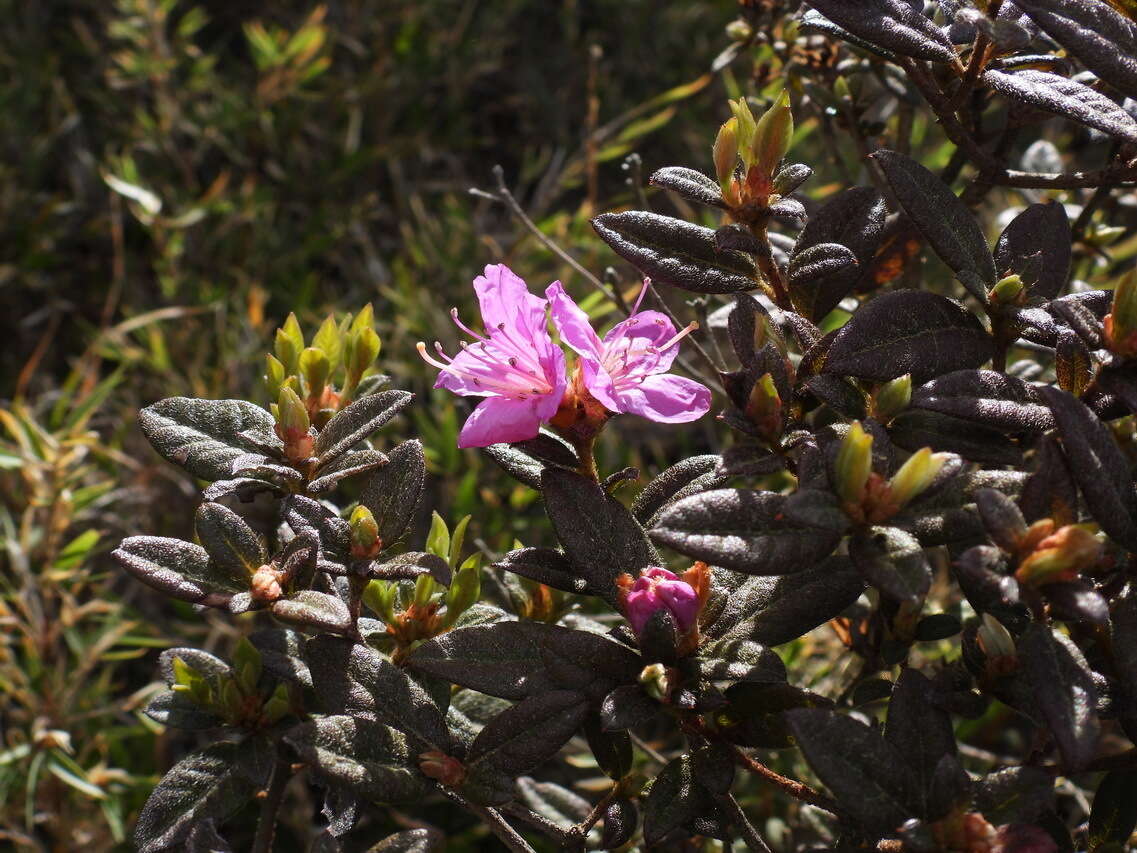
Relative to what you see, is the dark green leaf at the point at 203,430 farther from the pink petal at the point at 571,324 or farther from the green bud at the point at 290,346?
the pink petal at the point at 571,324

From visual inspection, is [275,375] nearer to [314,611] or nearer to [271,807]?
[314,611]

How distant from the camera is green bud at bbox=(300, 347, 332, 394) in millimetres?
1195

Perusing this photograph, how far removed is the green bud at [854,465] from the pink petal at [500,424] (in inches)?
11.4

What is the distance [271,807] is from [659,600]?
1.60 feet

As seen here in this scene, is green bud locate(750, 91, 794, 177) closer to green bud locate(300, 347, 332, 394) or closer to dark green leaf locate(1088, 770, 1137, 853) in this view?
green bud locate(300, 347, 332, 394)

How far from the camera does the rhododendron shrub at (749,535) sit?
921 mm

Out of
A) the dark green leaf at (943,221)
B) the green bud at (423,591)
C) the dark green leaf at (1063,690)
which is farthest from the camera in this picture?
the green bud at (423,591)

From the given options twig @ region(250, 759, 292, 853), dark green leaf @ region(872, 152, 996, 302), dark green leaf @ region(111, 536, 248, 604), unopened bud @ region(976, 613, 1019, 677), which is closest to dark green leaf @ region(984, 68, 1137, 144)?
dark green leaf @ region(872, 152, 996, 302)

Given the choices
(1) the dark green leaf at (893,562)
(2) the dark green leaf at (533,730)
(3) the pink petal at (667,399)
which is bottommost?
(2) the dark green leaf at (533,730)

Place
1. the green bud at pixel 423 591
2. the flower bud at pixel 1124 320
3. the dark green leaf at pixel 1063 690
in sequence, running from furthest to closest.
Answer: the green bud at pixel 423 591 < the flower bud at pixel 1124 320 < the dark green leaf at pixel 1063 690

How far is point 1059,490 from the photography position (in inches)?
36.9

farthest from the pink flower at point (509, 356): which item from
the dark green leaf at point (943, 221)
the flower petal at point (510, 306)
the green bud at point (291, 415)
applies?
the dark green leaf at point (943, 221)

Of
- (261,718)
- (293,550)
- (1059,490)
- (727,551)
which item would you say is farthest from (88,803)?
(1059,490)

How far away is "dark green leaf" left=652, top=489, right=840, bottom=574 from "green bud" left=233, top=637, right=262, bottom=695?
1.72 feet
